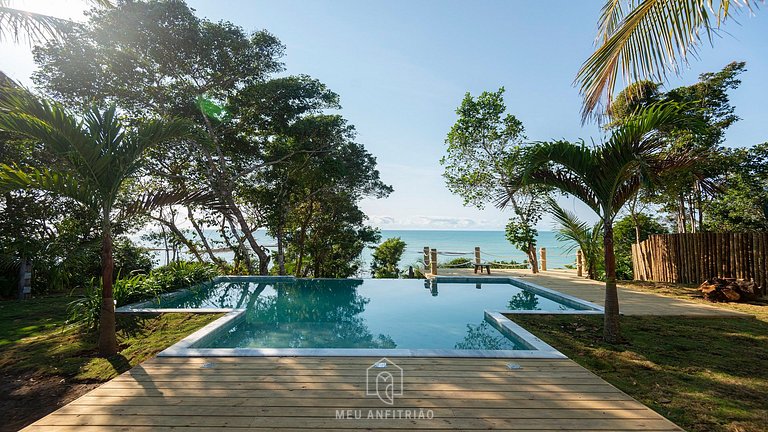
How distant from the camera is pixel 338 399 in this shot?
255 centimetres

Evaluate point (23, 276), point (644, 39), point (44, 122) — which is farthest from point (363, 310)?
point (23, 276)

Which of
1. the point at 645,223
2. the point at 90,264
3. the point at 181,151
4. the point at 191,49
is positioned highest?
the point at 191,49

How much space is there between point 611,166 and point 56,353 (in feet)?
20.8

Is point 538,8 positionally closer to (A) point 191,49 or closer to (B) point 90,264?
(A) point 191,49

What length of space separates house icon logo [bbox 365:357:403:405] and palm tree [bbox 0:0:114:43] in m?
6.31

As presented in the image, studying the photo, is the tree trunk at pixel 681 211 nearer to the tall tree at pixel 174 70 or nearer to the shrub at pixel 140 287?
the tall tree at pixel 174 70

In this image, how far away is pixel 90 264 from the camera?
8.65 m

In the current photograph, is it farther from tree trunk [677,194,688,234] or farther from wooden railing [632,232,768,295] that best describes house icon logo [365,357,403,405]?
tree trunk [677,194,688,234]

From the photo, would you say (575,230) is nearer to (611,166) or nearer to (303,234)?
(611,166)

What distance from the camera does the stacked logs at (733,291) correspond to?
6.54 metres

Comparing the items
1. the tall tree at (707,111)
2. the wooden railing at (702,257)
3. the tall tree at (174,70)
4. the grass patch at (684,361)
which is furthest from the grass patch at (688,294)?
the tall tree at (174,70)

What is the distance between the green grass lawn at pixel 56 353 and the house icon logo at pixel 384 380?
232 cm

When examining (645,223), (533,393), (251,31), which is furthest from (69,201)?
(645,223)

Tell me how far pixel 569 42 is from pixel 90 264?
1166cm
